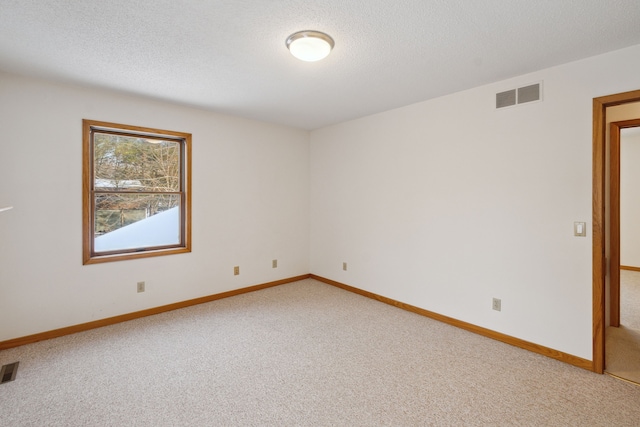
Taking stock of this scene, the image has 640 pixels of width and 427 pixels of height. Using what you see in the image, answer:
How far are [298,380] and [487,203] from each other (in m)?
2.38

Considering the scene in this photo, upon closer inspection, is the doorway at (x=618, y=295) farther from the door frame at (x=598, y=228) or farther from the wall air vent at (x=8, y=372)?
the wall air vent at (x=8, y=372)

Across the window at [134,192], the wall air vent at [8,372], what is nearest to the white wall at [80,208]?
the window at [134,192]

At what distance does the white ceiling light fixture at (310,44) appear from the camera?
6.73 feet

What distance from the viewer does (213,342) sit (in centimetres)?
286

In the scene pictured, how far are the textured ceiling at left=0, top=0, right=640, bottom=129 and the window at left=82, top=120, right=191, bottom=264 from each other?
61 centimetres

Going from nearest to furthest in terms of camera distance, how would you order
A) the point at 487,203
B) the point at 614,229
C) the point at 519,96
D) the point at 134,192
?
the point at 519,96 → the point at 487,203 → the point at 614,229 → the point at 134,192

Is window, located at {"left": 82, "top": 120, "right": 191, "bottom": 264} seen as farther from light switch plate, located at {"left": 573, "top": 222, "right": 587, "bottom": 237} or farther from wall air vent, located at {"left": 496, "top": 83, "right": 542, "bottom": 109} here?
light switch plate, located at {"left": 573, "top": 222, "right": 587, "bottom": 237}

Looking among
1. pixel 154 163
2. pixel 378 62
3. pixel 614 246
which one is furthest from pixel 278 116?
pixel 614 246

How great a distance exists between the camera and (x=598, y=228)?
236 centimetres

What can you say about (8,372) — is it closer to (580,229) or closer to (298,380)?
(298,380)

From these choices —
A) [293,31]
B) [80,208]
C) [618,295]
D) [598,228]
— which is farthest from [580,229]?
[80,208]

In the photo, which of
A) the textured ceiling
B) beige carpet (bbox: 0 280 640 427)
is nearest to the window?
the textured ceiling

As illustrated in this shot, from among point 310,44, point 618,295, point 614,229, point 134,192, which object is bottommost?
point 618,295

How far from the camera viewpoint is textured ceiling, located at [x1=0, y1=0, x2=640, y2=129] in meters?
1.80
